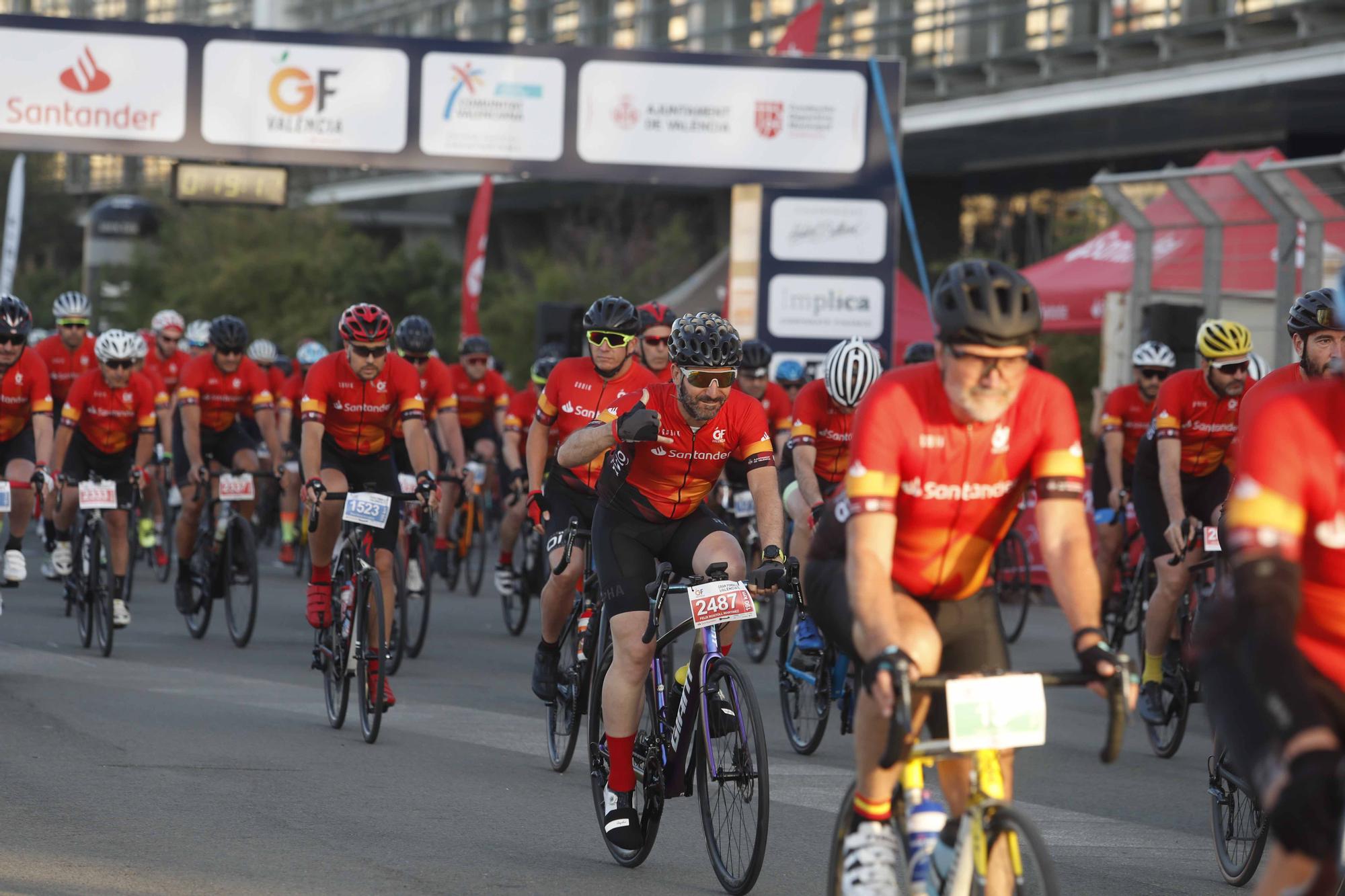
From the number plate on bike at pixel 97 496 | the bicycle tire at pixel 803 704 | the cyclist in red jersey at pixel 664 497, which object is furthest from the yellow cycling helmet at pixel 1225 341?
the number plate on bike at pixel 97 496

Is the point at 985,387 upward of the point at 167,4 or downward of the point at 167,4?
downward

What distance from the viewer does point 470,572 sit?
18.3 metres

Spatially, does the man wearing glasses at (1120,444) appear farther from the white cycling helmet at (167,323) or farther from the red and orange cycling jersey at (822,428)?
the white cycling helmet at (167,323)

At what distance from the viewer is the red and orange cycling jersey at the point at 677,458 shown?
730 cm

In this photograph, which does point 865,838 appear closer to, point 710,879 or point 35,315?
point 710,879

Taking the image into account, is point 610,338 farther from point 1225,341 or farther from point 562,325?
point 562,325

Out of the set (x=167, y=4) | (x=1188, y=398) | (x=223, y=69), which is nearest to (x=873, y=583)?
(x=1188, y=398)

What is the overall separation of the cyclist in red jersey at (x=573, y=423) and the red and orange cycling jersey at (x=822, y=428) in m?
0.89

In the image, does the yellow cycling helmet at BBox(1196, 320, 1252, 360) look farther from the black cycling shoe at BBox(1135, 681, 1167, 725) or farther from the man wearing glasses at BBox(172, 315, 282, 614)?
the man wearing glasses at BBox(172, 315, 282, 614)

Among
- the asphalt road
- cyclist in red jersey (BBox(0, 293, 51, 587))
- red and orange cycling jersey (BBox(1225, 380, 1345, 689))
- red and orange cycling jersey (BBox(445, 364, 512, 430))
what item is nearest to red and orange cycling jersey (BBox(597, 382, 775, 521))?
the asphalt road

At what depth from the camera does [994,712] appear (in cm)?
448

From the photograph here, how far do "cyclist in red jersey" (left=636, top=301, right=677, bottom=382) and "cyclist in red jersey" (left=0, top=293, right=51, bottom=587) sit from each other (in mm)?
3560

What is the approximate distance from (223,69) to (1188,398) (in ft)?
47.7

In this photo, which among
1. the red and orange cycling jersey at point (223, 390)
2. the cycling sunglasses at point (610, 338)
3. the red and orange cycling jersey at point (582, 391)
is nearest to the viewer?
the cycling sunglasses at point (610, 338)
